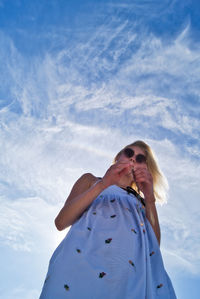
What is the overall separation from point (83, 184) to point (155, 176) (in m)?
2.04

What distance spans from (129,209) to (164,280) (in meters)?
1.10

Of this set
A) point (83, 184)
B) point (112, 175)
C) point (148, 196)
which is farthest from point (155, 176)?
point (112, 175)

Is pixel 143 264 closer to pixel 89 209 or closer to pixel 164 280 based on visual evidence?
pixel 164 280

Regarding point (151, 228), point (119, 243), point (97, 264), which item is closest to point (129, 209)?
point (151, 228)

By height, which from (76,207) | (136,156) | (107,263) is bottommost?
(107,263)

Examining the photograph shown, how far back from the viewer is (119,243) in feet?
9.64

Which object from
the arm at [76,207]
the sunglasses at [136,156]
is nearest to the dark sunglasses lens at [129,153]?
the sunglasses at [136,156]

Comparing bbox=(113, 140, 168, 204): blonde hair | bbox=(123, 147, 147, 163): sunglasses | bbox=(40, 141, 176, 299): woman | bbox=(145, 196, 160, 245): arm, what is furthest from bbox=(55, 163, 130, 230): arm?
bbox=(113, 140, 168, 204): blonde hair

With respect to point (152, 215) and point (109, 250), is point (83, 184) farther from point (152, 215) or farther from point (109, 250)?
point (109, 250)

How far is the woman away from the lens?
2.57 m

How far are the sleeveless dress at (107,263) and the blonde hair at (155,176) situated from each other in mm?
1853

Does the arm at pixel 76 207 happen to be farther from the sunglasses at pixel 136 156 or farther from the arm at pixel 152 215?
the sunglasses at pixel 136 156

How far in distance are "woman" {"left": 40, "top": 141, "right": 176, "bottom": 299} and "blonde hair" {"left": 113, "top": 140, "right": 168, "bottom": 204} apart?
4.45 ft

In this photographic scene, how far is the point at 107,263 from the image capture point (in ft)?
9.00
